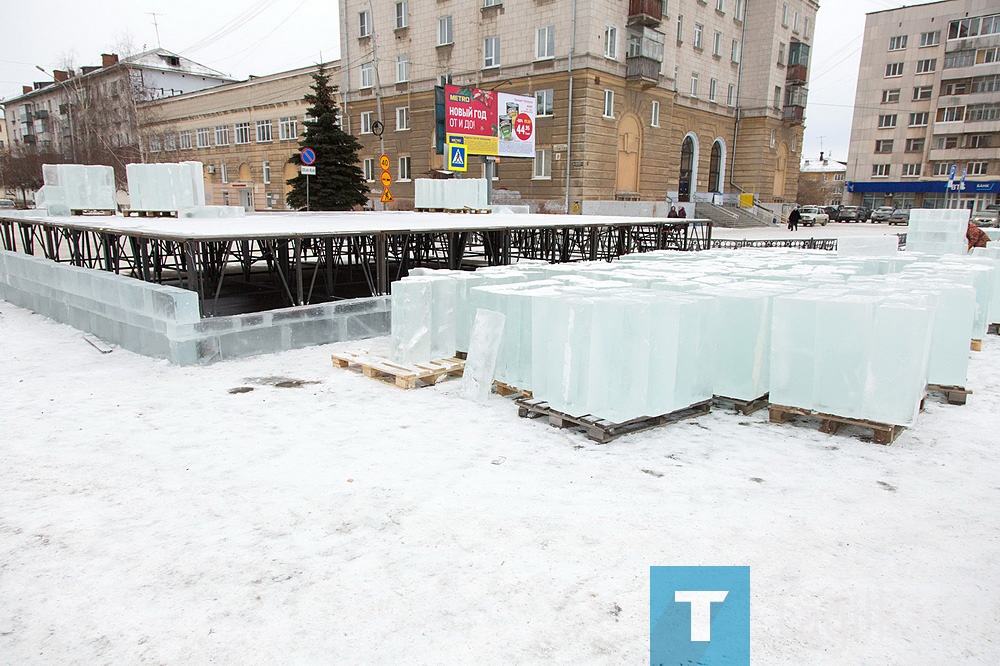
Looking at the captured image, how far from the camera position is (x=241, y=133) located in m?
45.0

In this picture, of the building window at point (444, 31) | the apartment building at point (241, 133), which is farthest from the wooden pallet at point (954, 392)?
the apartment building at point (241, 133)

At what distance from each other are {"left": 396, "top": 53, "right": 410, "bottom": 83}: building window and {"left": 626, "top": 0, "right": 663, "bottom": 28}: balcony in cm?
1288

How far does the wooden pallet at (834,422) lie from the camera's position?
5051 millimetres

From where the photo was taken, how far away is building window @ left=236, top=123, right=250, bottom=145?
4456cm

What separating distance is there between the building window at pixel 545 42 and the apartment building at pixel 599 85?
7cm

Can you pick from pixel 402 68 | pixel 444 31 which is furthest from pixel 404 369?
pixel 402 68

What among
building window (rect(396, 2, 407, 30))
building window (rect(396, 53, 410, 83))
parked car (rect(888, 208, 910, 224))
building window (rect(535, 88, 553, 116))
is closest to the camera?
building window (rect(535, 88, 553, 116))

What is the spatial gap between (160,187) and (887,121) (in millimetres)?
64388

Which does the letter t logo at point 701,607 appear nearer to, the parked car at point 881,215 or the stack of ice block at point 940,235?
the stack of ice block at point 940,235

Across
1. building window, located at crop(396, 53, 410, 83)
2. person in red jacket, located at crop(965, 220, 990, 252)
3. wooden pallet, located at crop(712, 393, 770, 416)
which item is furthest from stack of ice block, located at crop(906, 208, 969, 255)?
building window, located at crop(396, 53, 410, 83)

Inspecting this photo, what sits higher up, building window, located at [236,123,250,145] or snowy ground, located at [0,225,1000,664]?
building window, located at [236,123,250,145]

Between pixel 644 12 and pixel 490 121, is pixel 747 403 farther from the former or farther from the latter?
pixel 644 12

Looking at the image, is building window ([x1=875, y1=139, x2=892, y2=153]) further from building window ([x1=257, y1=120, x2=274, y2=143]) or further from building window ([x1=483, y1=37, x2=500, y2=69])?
building window ([x1=257, y1=120, x2=274, y2=143])

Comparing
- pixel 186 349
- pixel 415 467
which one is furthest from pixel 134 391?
pixel 415 467
